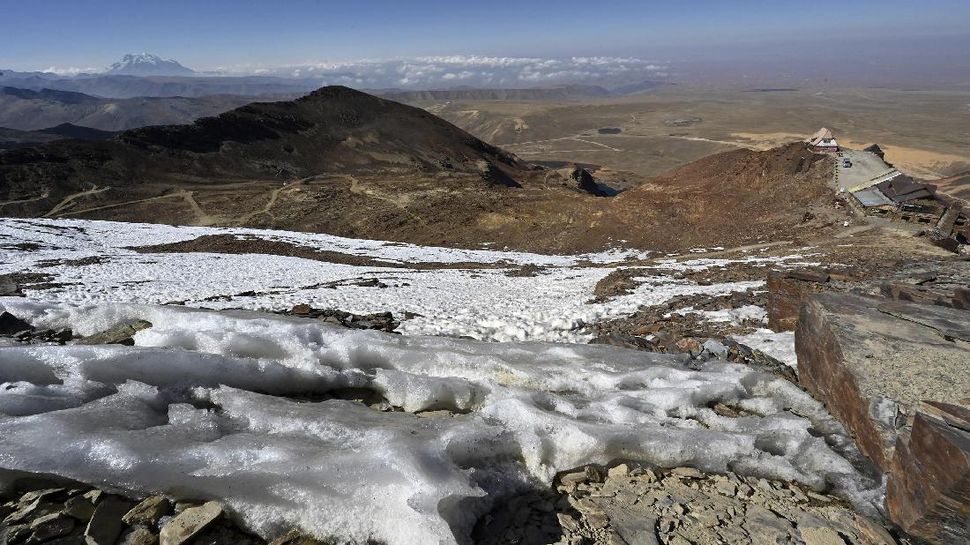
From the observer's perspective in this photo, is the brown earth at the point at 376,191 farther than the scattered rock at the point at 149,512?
Yes

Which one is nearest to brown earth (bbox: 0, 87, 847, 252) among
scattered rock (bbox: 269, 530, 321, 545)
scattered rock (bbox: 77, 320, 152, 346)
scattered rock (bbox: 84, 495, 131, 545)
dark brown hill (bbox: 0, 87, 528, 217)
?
dark brown hill (bbox: 0, 87, 528, 217)

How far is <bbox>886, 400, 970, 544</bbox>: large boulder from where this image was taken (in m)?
3.90

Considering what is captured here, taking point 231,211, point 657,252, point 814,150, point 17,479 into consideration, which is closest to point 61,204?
point 231,211

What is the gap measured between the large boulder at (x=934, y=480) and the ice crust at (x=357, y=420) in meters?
0.48

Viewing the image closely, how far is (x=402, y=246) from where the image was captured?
107 feet

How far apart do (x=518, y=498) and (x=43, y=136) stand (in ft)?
606

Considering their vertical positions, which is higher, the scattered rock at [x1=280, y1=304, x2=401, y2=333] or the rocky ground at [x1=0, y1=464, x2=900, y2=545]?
the rocky ground at [x1=0, y1=464, x2=900, y2=545]

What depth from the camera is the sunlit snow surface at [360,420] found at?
4.02m

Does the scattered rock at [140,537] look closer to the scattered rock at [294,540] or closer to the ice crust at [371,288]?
the scattered rock at [294,540]

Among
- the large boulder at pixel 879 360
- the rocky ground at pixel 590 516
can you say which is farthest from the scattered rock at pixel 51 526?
the large boulder at pixel 879 360

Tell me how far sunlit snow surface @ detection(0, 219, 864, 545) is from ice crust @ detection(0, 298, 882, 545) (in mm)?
16

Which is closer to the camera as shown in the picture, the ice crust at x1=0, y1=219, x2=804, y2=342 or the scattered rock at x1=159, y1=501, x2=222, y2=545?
the scattered rock at x1=159, y1=501, x2=222, y2=545

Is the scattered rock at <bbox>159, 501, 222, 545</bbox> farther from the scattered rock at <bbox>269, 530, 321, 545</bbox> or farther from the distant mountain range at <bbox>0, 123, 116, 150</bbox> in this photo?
the distant mountain range at <bbox>0, 123, 116, 150</bbox>

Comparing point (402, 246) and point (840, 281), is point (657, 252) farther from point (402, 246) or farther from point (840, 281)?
point (840, 281)
